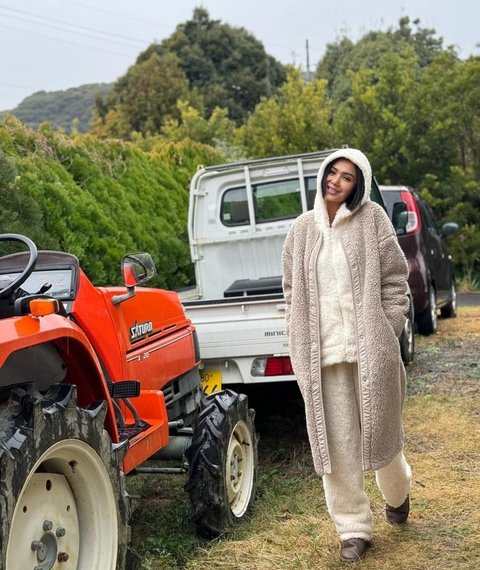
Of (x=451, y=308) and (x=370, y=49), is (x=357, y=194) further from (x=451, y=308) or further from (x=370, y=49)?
(x=370, y=49)

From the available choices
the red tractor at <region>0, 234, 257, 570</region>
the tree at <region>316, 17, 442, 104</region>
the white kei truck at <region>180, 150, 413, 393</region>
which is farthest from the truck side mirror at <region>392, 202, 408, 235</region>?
the tree at <region>316, 17, 442, 104</region>

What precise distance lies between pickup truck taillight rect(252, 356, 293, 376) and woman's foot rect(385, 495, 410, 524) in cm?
133

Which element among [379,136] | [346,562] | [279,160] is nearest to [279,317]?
[346,562]

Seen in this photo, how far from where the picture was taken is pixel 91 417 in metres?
3.11

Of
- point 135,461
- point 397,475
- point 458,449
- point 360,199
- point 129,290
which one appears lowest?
point 458,449

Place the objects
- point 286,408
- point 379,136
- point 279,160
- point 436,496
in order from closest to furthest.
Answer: point 436,496 → point 286,408 → point 279,160 → point 379,136

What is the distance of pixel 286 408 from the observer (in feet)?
23.3

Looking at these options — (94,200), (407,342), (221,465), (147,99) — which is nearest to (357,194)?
(221,465)

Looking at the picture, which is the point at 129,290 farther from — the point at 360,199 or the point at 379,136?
the point at 379,136

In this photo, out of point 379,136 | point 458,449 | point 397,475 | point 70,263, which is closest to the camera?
point 70,263

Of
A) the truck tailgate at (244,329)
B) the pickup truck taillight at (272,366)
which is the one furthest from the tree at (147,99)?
the pickup truck taillight at (272,366)

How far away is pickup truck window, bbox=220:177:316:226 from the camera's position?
320 inches

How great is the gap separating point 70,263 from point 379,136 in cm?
1710

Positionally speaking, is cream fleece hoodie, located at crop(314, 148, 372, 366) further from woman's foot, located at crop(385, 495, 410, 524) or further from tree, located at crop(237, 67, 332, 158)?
tree, located at crop(237, 67, 332, 158)
